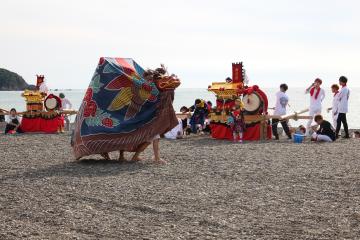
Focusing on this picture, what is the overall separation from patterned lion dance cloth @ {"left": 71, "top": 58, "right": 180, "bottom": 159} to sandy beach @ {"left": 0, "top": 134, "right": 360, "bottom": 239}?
47 centimetres

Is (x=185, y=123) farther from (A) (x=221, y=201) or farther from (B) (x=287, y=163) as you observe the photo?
(A) (x=221, y=201)

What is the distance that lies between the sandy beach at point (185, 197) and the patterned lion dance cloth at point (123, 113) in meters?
0.47

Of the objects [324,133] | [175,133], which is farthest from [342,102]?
[175,133]

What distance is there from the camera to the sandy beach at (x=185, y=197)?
6.09m

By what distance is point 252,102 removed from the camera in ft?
58.3

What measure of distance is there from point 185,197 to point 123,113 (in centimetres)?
398

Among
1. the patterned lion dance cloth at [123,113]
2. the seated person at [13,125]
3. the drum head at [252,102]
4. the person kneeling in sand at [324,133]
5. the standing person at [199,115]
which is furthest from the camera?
the seated person at [13,125]

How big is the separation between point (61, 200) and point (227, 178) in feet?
9.57

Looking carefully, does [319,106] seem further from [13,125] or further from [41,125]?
[13,125]

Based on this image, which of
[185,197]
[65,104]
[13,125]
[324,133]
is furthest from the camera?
[65,104]

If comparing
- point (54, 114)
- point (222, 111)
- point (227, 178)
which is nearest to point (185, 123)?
point (222, 111)

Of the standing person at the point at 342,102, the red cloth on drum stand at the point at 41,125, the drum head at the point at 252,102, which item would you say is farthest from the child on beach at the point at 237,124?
the red cloth on drum stand at the point at 41,125

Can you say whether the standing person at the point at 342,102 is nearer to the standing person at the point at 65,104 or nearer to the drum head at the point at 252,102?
the drum head at the point at 252,102

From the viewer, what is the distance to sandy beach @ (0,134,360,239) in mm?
6094
